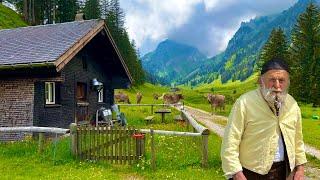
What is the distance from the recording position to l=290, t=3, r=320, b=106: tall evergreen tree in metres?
52.2

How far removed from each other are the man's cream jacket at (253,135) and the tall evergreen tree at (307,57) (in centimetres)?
4899

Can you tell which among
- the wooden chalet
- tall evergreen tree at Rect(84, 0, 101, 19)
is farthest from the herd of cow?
tall evergreen tree at Rect(84, 0, 101, 19)

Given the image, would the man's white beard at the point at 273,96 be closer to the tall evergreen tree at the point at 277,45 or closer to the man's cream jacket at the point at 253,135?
the man's cream jacket at the point at 253,135

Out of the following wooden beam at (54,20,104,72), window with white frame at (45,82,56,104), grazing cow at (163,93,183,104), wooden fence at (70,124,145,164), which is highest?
wooden beam at (54,20,104,72)

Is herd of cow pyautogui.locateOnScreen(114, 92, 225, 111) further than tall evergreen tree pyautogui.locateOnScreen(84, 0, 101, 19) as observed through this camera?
No

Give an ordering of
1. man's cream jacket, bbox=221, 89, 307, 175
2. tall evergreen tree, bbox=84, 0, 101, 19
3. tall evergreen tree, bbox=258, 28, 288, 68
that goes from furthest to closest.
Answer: tall evergreen tree, bbox=84, 0, 101, 19
tall evergreen tree, bbox=258, 28, 288, 68
man's cream jacket, bbox=221, 89, 307, 175

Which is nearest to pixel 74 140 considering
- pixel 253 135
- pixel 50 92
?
pixel 50 92

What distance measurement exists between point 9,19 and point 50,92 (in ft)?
202

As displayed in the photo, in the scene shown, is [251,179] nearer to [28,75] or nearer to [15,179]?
[15,179]

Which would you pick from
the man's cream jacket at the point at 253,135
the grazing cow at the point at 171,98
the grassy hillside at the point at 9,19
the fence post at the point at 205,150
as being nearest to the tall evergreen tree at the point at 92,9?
the grassy hillside at the point at 9,19

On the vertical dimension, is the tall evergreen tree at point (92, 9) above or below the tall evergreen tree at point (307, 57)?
above

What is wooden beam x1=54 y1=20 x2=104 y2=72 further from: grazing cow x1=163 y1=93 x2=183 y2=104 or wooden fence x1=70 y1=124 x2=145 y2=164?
grazing cow x1=163 y1=93 x2=183 y2=104

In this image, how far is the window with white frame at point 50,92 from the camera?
20.5 m

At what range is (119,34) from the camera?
8338 cm
